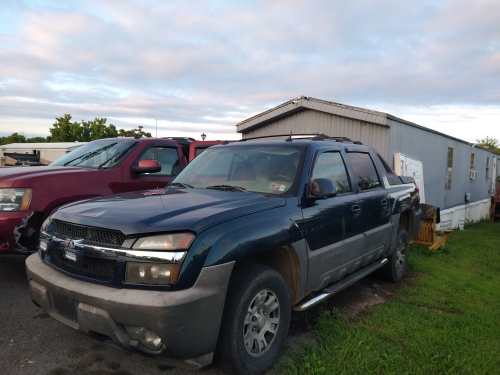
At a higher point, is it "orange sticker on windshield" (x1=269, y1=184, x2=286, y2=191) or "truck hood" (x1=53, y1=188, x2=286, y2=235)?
"orange sticker on windshield" (x1=269, y1=184, x2=286, y2=191)

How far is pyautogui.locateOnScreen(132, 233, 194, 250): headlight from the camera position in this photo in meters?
2.47

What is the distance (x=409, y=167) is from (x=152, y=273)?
32.9ft

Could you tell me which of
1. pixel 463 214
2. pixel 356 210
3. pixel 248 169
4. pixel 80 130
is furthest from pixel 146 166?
pixel 80 130

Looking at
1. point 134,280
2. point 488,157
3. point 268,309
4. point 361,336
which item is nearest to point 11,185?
point 134,280

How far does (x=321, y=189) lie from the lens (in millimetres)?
3393

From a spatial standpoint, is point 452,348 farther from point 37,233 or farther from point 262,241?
point 37,233

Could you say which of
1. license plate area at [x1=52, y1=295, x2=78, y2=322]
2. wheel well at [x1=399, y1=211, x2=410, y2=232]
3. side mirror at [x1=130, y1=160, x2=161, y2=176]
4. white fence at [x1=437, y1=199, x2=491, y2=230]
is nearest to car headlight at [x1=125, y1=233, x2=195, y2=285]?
license plate area at [x1=52, y1=295, x2=78, y2=322]

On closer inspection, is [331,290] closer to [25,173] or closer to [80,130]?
[25,173]

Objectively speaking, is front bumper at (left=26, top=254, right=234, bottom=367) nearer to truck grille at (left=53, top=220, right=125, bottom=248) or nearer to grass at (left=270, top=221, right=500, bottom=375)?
truck grille at (left=53, top=220, right=125, bottom=248)

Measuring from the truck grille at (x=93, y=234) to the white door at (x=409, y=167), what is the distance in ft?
29.4

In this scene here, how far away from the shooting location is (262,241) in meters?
2.87

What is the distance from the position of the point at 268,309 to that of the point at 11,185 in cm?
308

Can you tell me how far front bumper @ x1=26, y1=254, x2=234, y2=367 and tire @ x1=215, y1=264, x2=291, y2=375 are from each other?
14 centimetres

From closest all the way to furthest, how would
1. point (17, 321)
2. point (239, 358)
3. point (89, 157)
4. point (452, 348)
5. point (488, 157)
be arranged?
1. point (239, 358)
2. point (452, 348)
3. point (17, 321)
4. point (89, 157)
5. point (488, 157)
